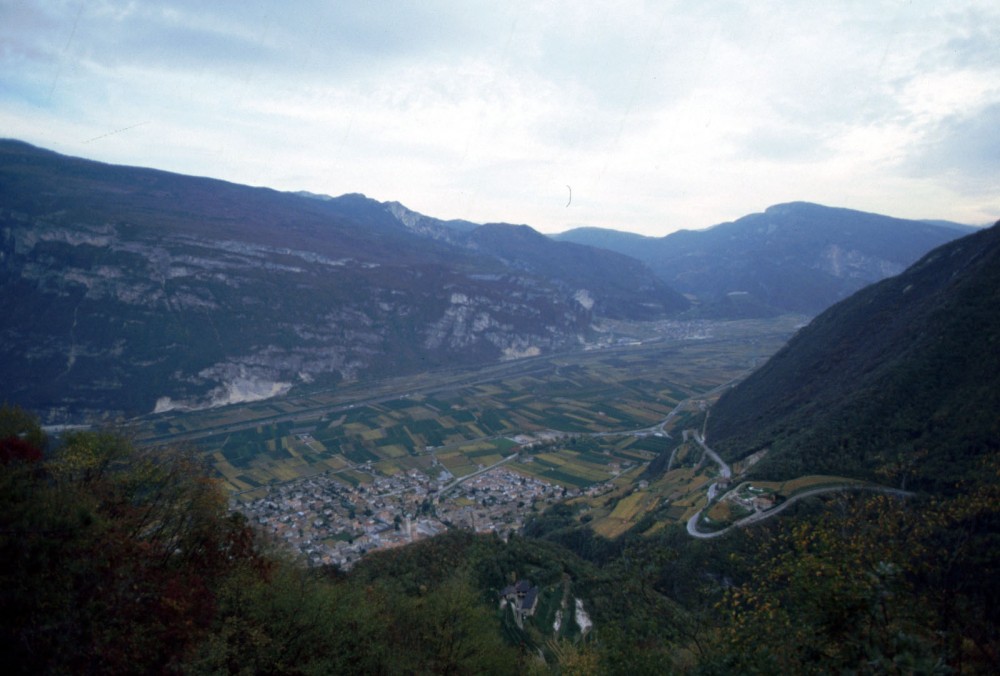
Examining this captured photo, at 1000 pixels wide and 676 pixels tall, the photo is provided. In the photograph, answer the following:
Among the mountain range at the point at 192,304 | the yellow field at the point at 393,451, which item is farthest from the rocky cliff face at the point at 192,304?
the yellow field at the point at 393,451

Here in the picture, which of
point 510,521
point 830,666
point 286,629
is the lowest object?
point 510,521

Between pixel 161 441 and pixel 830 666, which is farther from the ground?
pixel 830 666

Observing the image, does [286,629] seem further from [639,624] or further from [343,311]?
[343,311]

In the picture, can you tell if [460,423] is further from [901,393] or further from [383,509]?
[901,393]

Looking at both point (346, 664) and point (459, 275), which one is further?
point (459, 275)

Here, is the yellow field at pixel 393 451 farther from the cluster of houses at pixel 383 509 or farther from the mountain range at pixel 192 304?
the mountain range at pixel 192 304

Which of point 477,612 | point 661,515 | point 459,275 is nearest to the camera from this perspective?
point 477,612

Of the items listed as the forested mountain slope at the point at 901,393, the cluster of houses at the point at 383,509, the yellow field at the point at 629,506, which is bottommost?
the cluster of houses at the point at 383,509

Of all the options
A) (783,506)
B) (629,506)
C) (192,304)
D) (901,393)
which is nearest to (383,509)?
(629,506)

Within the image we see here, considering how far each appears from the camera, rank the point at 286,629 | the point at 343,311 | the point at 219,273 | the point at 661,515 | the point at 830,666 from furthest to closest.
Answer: the point at 343,311
the point at 219,273
the point at 661,515
the point at 286,629
the point at 830,666

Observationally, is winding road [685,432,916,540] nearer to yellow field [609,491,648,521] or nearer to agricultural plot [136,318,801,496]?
yellow field [609,491,648,521]

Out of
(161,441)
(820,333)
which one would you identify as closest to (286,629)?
(161,441)
